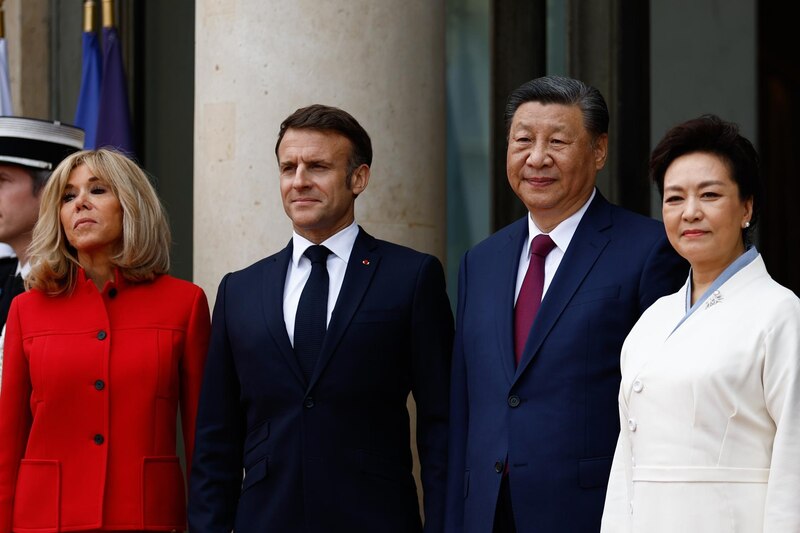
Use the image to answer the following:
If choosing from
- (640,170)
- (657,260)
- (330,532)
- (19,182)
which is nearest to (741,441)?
(657,260)

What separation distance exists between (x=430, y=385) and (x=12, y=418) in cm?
131

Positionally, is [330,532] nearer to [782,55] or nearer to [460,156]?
[460,156]

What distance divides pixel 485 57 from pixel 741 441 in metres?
5.38

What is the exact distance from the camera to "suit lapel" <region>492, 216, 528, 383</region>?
3881 millimetres

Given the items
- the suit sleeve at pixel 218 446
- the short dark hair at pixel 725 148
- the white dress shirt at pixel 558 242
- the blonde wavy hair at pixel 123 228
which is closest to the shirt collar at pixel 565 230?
the white dress shirt at pixel 558 242

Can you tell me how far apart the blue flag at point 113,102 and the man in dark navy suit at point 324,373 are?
332cm

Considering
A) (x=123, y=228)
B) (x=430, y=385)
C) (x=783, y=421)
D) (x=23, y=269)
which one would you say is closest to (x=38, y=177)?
(x=23, y=269)

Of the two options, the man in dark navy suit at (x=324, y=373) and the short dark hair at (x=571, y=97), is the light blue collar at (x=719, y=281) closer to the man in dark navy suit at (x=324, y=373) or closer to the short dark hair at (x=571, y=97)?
the short dark hair at (x=571, y=97)

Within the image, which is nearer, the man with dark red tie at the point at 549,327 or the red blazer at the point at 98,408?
the man with dark red tie at the point at 549,327

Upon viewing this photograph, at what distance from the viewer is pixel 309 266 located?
429 centimetres

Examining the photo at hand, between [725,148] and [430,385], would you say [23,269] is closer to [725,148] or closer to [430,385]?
[430,385]

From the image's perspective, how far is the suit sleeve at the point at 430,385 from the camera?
4.11 metres

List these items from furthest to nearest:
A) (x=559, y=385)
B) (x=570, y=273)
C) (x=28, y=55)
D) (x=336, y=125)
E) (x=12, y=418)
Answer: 1. (x=28, y=55)
2. (x=12, y=418)
3. (x=336, y=125)
4. (x=570, y=273)
5. (x=559, y=385)

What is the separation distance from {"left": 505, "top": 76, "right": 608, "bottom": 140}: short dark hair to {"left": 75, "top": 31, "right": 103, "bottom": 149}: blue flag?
4.06 meters
